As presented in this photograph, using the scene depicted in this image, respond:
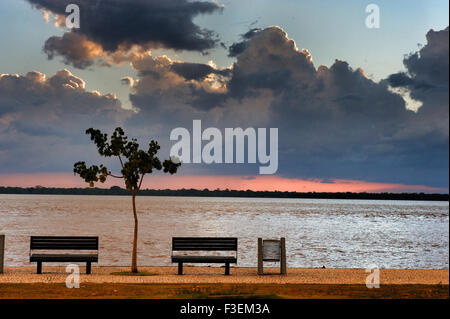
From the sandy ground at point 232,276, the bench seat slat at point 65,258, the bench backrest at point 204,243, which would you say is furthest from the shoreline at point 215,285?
the bench backrest at point 204,243

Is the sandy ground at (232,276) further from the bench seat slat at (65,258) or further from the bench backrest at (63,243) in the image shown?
the bench backrest at (63,243)

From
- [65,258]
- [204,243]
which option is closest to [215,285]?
[204,243]

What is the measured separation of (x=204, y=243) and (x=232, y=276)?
1164mm

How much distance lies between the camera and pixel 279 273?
16.6 m

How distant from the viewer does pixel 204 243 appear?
16078 mm

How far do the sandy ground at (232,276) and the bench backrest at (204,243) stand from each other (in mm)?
718

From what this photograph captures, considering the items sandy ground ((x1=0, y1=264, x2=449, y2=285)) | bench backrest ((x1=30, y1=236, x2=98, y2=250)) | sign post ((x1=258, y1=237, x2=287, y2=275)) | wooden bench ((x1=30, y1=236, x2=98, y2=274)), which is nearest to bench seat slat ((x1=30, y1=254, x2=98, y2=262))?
wooden bench ((x1=30, y1=236, x2=98, y2=274))

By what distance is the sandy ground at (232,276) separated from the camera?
14109 millimetres

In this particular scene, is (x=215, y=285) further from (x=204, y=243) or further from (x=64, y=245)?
(x=64, y=245)

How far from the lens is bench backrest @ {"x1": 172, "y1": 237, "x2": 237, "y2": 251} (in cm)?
1608

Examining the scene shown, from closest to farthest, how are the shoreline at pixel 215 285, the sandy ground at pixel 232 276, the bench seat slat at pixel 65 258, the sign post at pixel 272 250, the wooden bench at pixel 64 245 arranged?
the shoreline at pixel 215 285 < the sandy ground at pixel 232 276 < the bench seat slat at pixel 65 258 < the wooden bench at pixel 64 245 < the sign post at pixel 272 250

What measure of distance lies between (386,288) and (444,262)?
21.5 m

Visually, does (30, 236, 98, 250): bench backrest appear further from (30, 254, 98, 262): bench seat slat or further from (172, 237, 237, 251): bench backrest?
(172, 237, 237, 251): bench backrest
